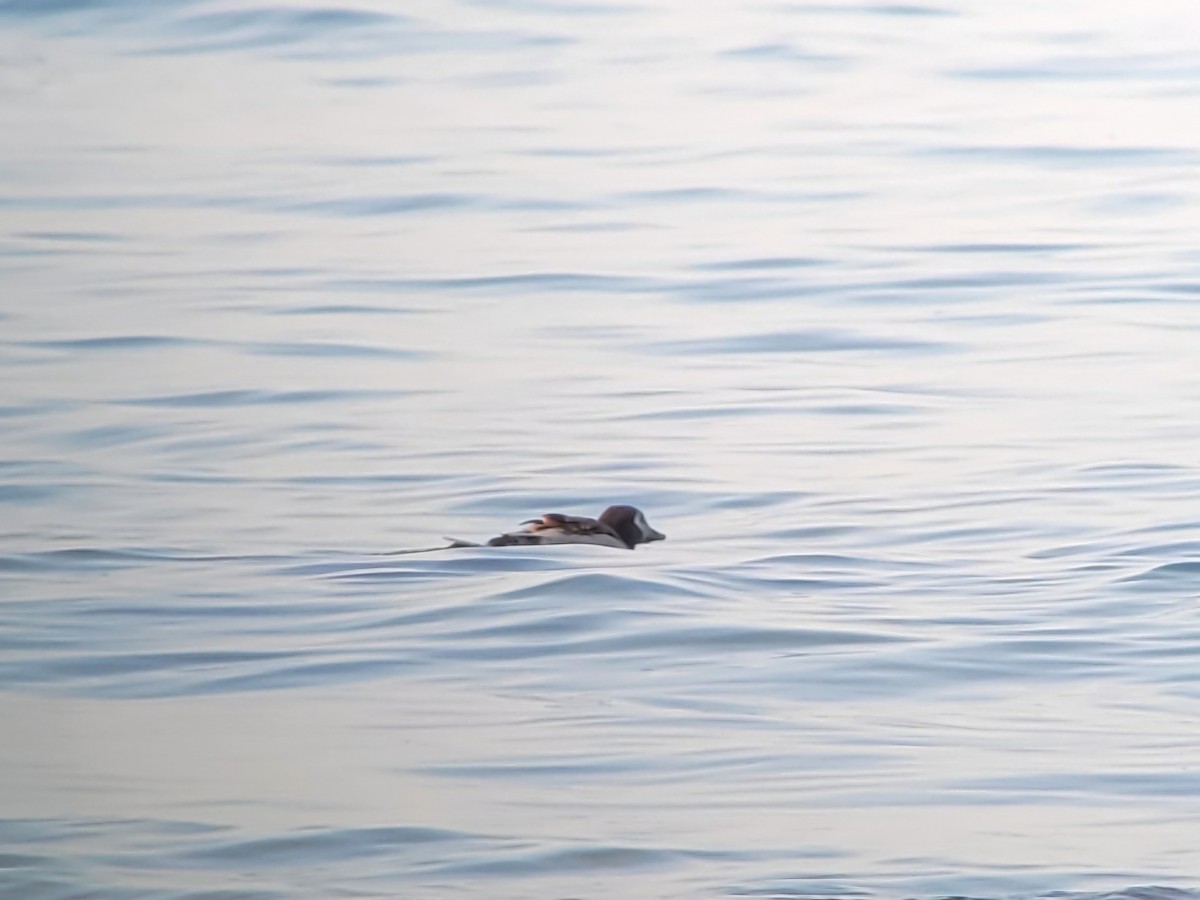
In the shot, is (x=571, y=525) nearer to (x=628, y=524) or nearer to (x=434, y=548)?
(x=628, y=524)

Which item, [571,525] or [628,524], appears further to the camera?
[628,524]

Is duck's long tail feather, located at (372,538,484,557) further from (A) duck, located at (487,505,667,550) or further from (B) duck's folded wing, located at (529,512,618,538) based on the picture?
(B) duck's folded wing, located at (529,512,618,538)

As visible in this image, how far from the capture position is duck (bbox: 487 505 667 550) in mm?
9773

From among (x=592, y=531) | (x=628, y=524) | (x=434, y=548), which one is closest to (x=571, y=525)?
(x=592, y=531)

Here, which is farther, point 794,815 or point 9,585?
point 9,585

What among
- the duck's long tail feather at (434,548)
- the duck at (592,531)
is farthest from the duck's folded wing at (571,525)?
the duck's long tail feather at (434,548)

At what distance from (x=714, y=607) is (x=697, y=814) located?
277 centimetres

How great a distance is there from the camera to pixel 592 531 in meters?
10.0

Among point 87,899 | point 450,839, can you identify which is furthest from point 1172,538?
point 87,899

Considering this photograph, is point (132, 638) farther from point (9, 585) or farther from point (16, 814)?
point (16, 814)

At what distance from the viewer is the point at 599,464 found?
39.4 ft

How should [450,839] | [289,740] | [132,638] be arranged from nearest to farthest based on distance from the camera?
[450,839] < [289,740] < [132,638]

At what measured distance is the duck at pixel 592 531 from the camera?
977 cm

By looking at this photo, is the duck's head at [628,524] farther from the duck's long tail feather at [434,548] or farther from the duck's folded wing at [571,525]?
the duck's long tail feather at [434,548]
